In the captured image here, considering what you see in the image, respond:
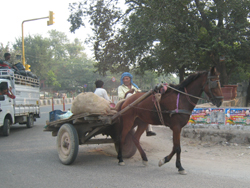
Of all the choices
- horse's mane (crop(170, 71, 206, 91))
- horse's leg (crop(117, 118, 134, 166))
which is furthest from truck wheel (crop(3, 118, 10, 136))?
horse's mane (crop(170, 71, 206, 91))

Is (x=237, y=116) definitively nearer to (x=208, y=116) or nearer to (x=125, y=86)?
(x=208, y=116)

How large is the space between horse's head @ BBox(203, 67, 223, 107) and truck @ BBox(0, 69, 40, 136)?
6.95 metres

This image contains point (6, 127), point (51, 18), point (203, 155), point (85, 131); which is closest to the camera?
point (85, 131)

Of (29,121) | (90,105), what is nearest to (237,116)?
(90,105)

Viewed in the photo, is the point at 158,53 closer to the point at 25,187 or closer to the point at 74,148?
the point at 74,148

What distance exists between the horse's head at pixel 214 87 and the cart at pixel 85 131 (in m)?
1.13

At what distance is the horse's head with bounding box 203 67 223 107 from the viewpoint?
14.7ft

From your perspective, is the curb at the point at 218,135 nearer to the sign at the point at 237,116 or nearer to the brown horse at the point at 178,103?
the sign at the point at 237,116

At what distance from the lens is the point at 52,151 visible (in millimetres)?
6902

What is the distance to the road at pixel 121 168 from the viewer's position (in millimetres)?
4199

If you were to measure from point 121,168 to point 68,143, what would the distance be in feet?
4.44

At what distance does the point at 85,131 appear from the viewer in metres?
5.48

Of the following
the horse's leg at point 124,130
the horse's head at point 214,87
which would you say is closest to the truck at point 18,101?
the horse's leg at point 124,130

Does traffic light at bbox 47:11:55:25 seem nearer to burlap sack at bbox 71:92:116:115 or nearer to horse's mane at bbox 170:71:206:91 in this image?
burlap sack at bbox 71:92:116:115
